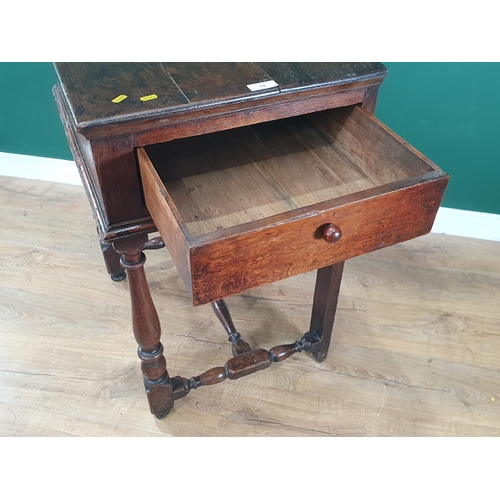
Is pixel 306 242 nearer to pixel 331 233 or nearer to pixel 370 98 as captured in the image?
pixel 331 233

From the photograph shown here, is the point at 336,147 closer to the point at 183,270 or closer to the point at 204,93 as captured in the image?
the point at 204,93

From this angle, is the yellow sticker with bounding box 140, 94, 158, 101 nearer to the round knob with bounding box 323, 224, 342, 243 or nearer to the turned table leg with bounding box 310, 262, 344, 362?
the round knob with bounding box 323, 224, 342, 243

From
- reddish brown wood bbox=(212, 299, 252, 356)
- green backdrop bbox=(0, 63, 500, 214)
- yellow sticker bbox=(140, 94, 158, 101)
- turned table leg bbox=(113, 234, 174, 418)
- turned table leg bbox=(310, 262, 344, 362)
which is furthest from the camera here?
green backdrop bbox=(0, 63, 500, 214)

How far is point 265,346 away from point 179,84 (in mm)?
729

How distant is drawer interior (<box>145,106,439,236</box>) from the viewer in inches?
33.3

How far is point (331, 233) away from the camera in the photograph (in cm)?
69

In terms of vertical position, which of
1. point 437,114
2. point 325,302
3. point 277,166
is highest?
point 277,166

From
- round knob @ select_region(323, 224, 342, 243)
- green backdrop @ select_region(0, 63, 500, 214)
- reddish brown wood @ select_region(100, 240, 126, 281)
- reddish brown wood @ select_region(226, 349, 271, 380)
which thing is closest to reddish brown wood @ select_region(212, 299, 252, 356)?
reddish brown wood @ select_region(226, 349, 271, 380)

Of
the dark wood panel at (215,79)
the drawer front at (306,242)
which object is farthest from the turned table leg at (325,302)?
the dark wood panel at (215,79)

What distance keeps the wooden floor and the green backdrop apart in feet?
0.70

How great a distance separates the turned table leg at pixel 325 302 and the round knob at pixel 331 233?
0.36 m

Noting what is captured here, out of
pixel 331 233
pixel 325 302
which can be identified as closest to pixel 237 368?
pixel 325 302

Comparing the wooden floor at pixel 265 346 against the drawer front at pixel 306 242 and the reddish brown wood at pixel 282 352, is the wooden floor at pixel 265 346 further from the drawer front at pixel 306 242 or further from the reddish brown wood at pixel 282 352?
the drawer front at pixel 306 242

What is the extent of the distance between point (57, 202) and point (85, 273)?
36 cm
